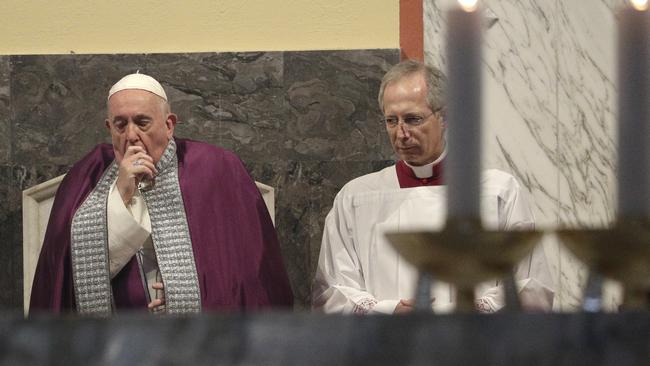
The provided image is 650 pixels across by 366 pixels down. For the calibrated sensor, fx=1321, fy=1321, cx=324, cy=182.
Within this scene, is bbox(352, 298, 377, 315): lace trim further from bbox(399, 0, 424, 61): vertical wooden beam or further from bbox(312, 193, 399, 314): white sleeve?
bbox(399, 0, 424, 61): vertical wooden beam

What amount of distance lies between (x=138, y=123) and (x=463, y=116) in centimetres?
361

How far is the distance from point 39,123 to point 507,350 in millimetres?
5197

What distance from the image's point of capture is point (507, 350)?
1.17 m

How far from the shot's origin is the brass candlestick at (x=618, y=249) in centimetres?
135

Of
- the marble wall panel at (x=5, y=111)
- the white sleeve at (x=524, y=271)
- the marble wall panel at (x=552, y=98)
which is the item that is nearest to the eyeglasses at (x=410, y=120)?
the white sleeve at (x=524, y=271)

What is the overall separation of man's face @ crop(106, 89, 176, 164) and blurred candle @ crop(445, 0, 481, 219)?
3495mm

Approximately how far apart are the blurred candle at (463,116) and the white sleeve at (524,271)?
298 centimetres

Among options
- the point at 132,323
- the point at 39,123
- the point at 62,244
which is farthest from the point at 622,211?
the point at 39,123

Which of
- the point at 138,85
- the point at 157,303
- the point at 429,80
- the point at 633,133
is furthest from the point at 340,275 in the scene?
the point at 633,133

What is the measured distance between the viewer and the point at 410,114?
483 centimetres

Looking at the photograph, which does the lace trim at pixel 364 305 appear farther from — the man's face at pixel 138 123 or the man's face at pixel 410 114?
the man's face at pixel 138 123

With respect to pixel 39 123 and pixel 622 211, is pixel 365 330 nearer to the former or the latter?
pixel 622 211

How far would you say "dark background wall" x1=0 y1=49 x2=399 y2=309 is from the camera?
19.8 ft

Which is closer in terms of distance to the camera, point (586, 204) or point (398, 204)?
point (398, 204)
